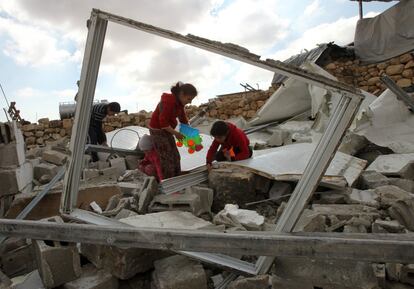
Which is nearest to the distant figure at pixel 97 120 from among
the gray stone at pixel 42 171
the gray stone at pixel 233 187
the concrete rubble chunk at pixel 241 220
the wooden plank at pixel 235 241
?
the gray stone at pixel 42 171

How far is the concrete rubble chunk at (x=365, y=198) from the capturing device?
9.32 feet

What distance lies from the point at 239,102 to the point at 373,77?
3.82 m

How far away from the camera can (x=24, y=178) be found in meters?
3.69

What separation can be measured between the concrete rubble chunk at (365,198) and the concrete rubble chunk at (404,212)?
0.21 metres

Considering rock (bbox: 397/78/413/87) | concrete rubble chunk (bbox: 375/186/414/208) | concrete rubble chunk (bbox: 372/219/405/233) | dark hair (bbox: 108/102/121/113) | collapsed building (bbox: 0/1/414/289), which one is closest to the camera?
collapsed building (bbox: 0/1/414/289)

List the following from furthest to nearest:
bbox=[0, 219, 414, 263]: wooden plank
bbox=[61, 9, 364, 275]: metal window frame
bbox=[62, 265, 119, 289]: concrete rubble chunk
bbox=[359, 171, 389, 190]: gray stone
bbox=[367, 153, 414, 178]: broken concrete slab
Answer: bbox=[367, 153, 414, 178]: broken concrete slab < bbox=[359, 171, 389, 190]: gray stone < bbox=[62, 265, 119, 289]: concrete rubble chunk < bbox=[61, 9, 364, 275]: metal window frame < bbox=[0, 219, 414, 263]: wooden plank

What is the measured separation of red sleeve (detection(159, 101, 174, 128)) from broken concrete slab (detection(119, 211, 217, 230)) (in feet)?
4.71

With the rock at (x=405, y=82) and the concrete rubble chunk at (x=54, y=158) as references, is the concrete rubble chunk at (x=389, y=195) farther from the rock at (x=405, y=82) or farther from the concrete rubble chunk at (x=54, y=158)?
the rock at (x=405, y=82)

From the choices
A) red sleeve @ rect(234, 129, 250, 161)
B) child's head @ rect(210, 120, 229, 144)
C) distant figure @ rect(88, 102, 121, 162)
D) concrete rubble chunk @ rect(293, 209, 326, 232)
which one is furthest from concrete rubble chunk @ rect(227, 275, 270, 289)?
distant figure @ rect(88, 102, 121, 162)

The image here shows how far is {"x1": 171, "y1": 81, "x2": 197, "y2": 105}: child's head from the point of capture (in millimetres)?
3685

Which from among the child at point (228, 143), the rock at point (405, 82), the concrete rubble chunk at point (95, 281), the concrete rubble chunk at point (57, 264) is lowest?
the concrete rubble chunk at point (95, 281)

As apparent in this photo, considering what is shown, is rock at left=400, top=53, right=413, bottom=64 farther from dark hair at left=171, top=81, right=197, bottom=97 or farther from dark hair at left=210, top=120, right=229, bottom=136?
dark hair at left=171, top=81, right=197, bottom=97

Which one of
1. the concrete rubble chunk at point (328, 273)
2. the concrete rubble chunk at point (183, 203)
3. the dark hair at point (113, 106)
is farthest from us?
the dark hair at point (113, 106)

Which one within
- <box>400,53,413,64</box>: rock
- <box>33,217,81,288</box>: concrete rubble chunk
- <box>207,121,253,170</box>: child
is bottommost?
<box>33,217,81,288</box>: concrete rubble chunk
